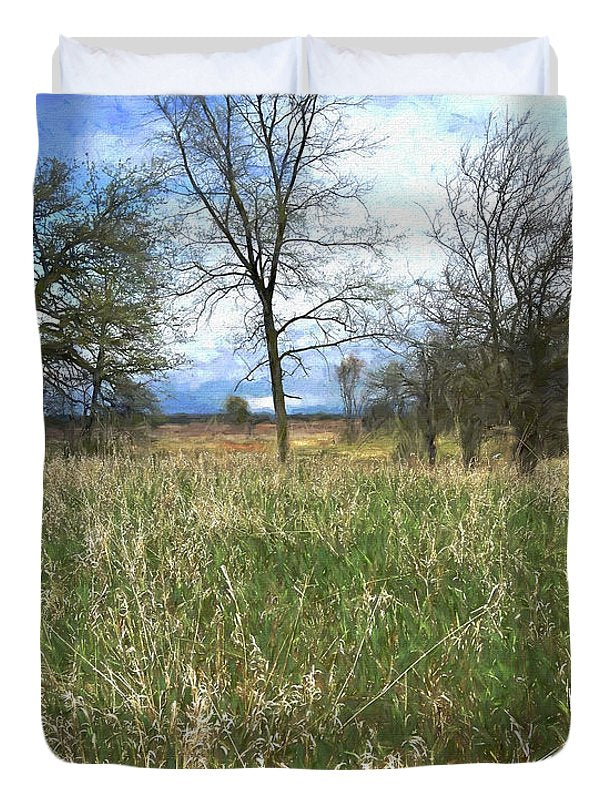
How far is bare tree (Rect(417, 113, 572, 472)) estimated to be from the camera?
4.09 m

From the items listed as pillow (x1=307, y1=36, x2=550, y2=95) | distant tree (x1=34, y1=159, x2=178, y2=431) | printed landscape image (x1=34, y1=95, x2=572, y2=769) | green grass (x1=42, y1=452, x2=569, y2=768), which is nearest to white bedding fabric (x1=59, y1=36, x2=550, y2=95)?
pillow (x1=307, y1=36, x2=550, y2=95)

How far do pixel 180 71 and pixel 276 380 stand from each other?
4.59 ft

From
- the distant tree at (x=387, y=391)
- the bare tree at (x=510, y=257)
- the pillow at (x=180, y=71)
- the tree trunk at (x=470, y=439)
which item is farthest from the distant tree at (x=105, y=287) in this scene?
the tree trunk at (x=470, y=439)

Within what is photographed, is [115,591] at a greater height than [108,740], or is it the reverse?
[115,591]

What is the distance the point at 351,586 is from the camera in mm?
4086

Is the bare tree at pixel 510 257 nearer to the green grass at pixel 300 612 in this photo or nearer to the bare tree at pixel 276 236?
the bare tree at pixel 276 236

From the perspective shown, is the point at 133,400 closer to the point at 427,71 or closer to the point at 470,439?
the point at 470,439

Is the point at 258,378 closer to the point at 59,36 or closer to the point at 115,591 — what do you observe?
the point at 115,591

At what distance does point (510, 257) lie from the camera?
4.12m

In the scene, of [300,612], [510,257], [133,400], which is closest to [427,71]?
[510,257]

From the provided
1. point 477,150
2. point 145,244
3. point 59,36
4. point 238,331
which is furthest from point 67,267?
point 477,150

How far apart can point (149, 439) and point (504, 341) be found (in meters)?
1.47

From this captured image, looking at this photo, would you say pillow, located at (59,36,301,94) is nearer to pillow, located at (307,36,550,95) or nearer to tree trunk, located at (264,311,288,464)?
pillow, located at (307,36,550,95)

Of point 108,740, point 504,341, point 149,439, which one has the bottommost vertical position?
point 108,740
